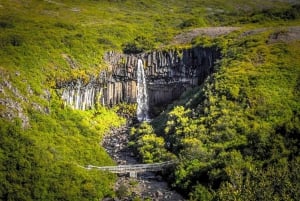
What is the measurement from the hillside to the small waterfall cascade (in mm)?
3175

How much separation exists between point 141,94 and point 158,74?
5111 mm

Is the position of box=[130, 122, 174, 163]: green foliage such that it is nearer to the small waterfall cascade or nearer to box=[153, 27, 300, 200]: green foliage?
box=[153, 27, 300, 200]: green foliage

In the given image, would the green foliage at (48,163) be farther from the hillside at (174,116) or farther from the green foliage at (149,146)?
the green foliage at (149,146)

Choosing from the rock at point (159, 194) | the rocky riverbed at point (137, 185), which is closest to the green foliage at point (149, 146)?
the rocky riverbed at point (137, 185)

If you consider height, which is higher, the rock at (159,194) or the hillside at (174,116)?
the hillside at (174,116)

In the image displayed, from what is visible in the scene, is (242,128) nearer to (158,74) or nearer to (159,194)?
(159,194)

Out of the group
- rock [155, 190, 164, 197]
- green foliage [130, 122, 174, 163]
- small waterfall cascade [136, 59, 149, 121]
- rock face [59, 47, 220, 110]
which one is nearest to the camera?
rock [155, 190, 164, 197]

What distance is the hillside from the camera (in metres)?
61.9

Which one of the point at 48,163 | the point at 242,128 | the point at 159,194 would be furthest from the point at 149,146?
the point at 48,163

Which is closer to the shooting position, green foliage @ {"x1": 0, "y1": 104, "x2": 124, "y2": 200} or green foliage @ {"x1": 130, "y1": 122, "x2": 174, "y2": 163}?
green foliage @ {"x1": 0, "y1": 104, "x2": 124, "y2": 200}

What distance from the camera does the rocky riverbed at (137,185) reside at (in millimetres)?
64812

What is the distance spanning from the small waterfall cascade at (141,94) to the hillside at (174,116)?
3.17 m

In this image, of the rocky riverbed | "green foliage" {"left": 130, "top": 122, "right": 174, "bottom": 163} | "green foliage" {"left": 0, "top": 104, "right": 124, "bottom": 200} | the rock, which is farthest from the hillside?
the rock

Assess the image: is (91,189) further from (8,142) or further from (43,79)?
(43,79)
